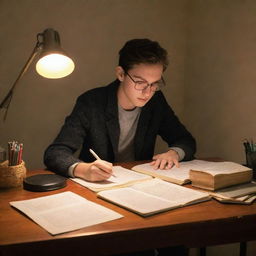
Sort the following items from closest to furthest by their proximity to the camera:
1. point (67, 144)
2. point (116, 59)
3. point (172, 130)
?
1. point (67, 144)
2. point (172, 130)
3. point (116, 59)

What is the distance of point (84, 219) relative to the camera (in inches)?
35.6

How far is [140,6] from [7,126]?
3.86ft

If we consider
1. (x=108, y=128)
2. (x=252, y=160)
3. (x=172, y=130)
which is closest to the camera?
(x=252, y=160)

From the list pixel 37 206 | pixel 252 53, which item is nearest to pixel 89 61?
pixel 252 53

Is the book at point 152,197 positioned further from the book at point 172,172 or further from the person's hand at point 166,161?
the person's hand at point 166,161

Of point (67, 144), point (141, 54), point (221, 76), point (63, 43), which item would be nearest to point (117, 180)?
point (67, 144)

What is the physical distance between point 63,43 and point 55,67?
79cm

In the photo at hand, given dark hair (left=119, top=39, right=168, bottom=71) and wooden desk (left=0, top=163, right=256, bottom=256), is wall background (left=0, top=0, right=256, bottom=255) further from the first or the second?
wooden desk (left=0, top=163, right=256, bottom=256)

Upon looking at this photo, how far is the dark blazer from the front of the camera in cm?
159

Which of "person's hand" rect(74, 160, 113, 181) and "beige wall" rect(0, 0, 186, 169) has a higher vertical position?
"beige wall" rect(0, 0, 186, 169)

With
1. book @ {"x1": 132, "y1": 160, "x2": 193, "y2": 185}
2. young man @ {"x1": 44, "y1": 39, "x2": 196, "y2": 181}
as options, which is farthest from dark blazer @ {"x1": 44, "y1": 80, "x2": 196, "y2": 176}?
book @ {"x1": 132, "y1": 160, "x2": 193, "y2": 185}

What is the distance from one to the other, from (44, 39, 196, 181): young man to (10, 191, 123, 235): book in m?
0.27

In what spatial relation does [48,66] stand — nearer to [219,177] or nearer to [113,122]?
[113,122]

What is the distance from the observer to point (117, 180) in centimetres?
127
